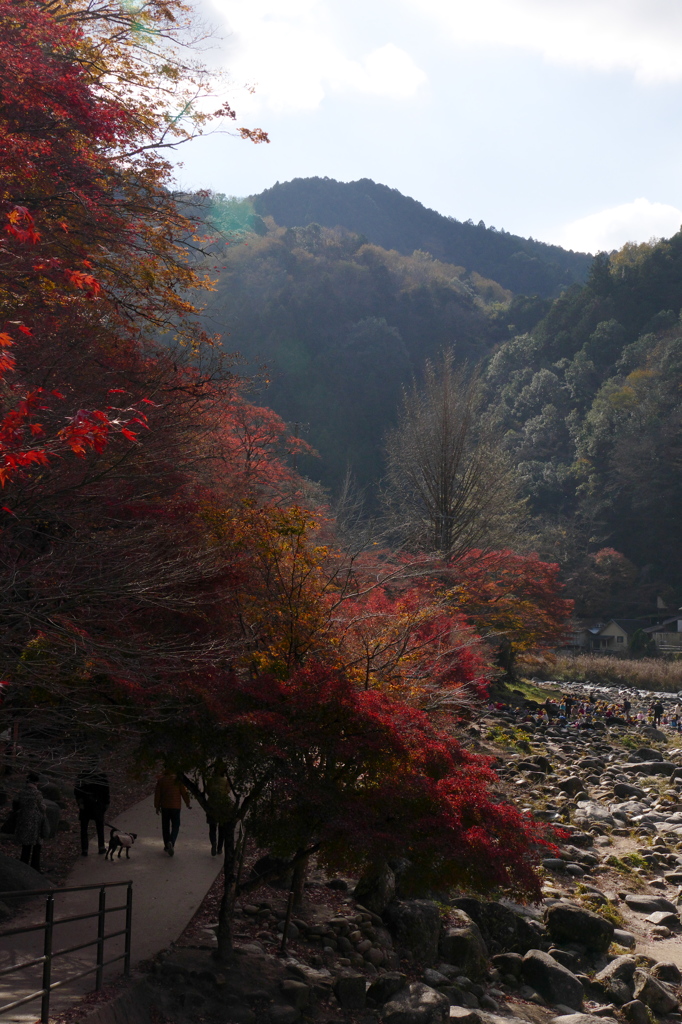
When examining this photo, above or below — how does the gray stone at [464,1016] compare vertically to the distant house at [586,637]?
above

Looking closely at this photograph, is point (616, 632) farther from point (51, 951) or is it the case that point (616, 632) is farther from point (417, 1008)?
point (51, 951)

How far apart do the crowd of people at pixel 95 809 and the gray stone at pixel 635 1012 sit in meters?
5.04

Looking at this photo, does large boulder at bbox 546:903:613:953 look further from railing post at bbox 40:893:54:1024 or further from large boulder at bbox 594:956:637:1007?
railing post at bbox 40:893:54:1024

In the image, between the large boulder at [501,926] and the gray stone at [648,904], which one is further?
the gray stone at [648,904]

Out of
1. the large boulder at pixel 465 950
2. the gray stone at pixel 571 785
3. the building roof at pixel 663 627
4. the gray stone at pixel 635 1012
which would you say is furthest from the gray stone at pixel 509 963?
the building roof at pixel 663 627

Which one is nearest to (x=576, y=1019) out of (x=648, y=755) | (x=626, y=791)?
(x=626, y=791)

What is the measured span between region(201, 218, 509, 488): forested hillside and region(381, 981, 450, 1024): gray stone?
214 ft

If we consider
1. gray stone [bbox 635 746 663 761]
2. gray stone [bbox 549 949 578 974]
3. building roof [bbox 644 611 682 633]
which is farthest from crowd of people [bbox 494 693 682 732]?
building roof [bbox 644 611 682 633]

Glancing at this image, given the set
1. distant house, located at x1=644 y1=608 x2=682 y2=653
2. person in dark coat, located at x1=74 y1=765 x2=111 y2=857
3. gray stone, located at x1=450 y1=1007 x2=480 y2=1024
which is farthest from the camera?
distant house, located at x1=644 y1=608 x2=682 y2=653

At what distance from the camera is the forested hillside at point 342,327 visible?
78.2 meters

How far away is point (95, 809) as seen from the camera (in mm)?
9648

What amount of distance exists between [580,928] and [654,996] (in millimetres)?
1386

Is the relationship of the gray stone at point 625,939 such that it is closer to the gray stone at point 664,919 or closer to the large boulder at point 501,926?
the gray stone at point 664,919

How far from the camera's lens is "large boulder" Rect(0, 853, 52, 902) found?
7.64 meters
